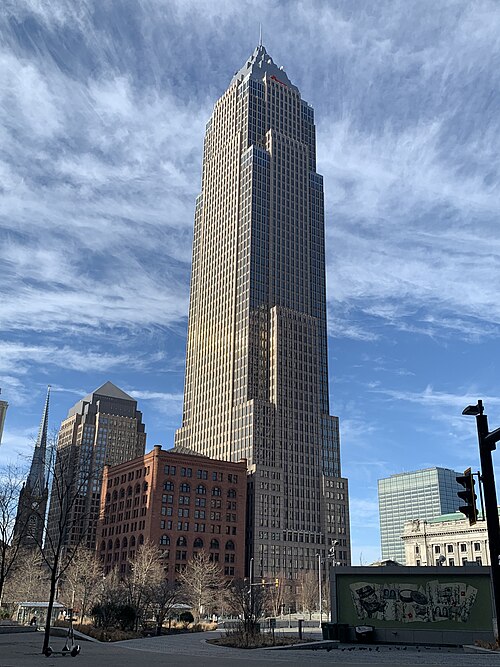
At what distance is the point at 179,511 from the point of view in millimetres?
138625

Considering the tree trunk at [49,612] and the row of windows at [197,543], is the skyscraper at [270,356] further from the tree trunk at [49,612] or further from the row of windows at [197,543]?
the tree trunk at [49,612]

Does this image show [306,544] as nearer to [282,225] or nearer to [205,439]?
[205,439]

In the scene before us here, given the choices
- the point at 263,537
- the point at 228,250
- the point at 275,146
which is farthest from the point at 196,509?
the point at 275,146

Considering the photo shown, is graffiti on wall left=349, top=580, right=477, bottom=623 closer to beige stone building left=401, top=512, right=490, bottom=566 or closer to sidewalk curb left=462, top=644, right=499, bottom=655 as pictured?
sidewalk curb left=462, top=644, right=499, bottom=655

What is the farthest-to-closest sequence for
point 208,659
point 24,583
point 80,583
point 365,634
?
point 24,583
point 80,583
point 365,634
point 208,659

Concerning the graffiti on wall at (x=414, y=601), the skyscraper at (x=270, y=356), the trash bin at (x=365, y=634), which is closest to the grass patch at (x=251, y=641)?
the trash bin at (x=365, y=634)

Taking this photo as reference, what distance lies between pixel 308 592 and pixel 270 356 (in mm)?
60897

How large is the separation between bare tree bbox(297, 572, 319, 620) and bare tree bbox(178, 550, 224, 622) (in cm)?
1873

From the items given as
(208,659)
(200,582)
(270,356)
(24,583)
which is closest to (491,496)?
(208,659)

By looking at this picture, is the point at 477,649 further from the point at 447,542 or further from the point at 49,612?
the point at 447,542

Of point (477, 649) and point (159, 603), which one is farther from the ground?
point (159, 603)

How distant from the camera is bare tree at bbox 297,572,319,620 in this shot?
136 meters

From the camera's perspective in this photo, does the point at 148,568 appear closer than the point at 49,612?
No

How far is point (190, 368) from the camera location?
19650cm
